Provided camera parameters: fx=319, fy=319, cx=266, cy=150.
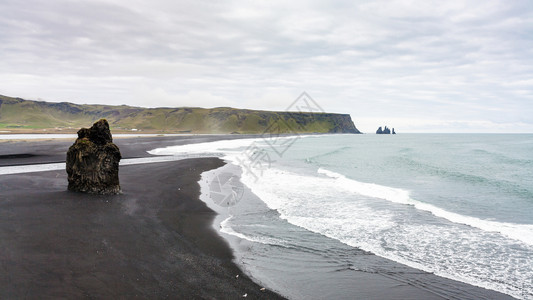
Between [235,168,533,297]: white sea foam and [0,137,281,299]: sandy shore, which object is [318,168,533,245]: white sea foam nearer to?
[235,168,533,297]: white sea foam

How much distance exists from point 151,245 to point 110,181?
6953 mm

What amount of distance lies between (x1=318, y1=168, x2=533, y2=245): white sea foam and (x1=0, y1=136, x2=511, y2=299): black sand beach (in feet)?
18.8

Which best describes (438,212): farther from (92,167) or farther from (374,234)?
(92,167)

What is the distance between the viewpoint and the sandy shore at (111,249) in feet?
19.7

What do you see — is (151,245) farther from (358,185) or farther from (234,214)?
(358,185)

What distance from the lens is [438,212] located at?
47.1 feet

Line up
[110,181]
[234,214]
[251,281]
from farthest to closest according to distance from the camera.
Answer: [110,181], [234,214], [251,281]

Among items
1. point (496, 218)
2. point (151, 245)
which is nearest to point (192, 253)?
point (151, 245)

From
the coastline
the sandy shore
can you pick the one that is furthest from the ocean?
the sandy shore

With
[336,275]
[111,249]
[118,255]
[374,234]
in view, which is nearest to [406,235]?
[374,234]

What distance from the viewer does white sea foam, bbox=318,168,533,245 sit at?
11305 mm

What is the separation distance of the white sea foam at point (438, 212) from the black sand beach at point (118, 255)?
5733mm

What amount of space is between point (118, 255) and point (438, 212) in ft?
43.1

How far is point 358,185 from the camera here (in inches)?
856
